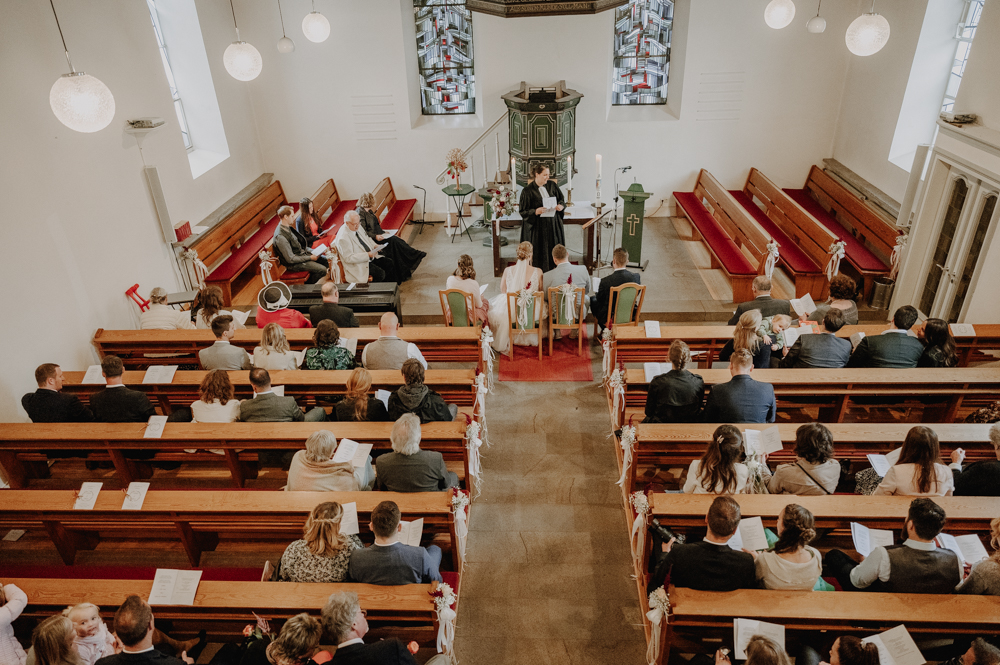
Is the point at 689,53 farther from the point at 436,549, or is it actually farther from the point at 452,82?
the point at 436,549

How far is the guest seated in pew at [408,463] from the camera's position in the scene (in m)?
3.75

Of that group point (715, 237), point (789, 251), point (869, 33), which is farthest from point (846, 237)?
point (869, 33)

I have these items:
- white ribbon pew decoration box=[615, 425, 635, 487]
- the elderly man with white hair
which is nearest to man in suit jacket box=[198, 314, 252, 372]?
the elderly man with white hair

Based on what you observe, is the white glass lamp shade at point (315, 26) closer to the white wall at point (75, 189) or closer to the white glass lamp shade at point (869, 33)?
the white wall at point (75, 189)

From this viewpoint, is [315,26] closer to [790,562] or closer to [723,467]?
[723,467]

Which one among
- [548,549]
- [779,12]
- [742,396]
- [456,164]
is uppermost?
[779,12]

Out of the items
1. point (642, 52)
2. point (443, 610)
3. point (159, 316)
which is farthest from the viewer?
point (642, 52)

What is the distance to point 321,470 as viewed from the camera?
12.6 ft

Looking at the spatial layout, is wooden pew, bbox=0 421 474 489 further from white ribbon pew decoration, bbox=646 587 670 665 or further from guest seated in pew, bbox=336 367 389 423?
white ribbon pew decoration, bbox=646 587 670 665

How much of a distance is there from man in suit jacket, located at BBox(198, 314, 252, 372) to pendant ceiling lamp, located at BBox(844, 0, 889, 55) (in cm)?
625

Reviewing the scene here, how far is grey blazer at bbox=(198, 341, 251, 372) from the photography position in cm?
517

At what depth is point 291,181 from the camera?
10.5 meters

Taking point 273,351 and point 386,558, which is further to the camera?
point 273,351

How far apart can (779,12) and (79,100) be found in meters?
6.79
